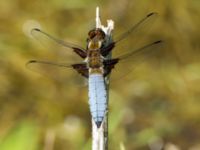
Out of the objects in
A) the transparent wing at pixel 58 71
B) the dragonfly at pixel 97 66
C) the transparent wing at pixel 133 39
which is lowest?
the dragonfly at pixel 97 66

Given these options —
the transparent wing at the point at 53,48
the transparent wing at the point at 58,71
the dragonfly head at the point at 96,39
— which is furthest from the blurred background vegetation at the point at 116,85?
the dragonfly head at the point at 96,39

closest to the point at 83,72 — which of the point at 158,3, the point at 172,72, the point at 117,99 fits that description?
the point at 117,99

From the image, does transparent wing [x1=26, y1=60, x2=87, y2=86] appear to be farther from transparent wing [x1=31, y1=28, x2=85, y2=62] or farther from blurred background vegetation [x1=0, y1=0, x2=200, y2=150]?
blurred background vegetation [x1=0, y1=0, x2=200, y2=150]

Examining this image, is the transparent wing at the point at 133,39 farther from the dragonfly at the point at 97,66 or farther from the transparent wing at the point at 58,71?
the dragonfly at the point at 97,66

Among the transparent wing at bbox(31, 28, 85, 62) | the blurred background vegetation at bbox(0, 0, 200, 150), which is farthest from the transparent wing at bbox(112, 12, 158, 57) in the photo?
the transparent wing at bbox(31, 28, 85, 62)

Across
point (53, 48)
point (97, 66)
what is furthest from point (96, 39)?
point (53, 48)

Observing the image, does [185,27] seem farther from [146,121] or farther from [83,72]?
[83,72]

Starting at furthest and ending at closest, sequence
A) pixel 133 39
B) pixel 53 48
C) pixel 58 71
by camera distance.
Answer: pixel 53 48
pixel 133 39
pixel 58 71

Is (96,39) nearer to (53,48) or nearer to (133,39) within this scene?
(133,39)
